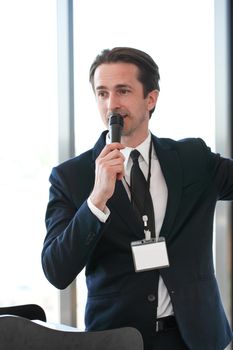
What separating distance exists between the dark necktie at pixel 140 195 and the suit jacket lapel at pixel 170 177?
5 centimetres

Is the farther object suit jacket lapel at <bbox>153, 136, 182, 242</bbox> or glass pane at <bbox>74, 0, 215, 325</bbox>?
glass pane at <bbox>74, 0, 215, 325</bbox>

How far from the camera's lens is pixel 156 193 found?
1814mm

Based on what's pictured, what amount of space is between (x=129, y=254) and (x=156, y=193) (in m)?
0.25

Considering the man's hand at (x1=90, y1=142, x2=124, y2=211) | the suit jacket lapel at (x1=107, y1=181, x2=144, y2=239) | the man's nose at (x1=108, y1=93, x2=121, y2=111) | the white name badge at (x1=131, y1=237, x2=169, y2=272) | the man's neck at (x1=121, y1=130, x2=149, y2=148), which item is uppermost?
the man's nose at (x1=108, y1=93, x2=121, y2=111)

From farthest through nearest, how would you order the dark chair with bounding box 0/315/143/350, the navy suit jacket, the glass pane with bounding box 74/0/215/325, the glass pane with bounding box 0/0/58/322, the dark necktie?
the glass pane with bounding box 0/0/58/322, the glass pane with bounding box 74/0/215/325, the dark necktie, the navy suit jacket, the dark chair with bounding box 0/315/143/350

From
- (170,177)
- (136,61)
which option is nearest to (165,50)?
(136,61)

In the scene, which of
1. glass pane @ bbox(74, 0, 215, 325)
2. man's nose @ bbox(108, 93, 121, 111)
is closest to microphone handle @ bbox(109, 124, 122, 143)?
man's nose @ bbox(108, 93, 121, 111)

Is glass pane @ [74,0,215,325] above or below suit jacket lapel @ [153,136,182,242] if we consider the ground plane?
above

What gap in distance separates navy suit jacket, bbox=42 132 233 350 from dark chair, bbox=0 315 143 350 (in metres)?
0.48

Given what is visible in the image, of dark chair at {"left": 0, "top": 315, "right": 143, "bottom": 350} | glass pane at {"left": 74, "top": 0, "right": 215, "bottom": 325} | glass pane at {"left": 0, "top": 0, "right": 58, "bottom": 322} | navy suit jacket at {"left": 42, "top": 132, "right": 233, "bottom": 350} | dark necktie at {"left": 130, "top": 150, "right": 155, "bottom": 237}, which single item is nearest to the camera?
dark chair at {"left": 0, "top": 315, "right": 143, "bottom": 350}

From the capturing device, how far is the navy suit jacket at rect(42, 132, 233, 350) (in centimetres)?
163

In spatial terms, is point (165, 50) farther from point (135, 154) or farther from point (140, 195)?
point (140, 195)

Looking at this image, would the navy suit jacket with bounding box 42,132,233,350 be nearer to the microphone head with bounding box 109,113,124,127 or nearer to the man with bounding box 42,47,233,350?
the man with bounding box 42,47,233,350

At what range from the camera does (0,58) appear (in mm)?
3070
